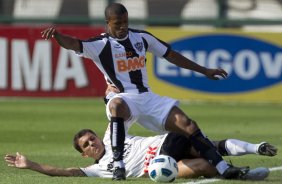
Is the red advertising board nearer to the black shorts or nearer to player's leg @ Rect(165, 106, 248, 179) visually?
the black shorts

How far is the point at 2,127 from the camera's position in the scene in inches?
651

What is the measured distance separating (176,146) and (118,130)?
2.25 feet

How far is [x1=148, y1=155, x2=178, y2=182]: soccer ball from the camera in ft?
31.0

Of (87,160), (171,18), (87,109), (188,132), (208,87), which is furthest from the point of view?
(171,18)

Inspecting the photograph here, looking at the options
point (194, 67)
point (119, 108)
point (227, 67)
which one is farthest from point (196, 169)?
point (227, 67)

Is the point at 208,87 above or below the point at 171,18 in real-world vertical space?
below

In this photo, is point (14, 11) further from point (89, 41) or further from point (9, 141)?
point (89, 41)

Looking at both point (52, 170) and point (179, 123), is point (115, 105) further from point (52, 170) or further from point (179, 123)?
point (52, 170)

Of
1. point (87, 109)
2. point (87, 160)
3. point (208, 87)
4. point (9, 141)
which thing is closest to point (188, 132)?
point (87, 160)

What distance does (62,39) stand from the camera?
32.5ft

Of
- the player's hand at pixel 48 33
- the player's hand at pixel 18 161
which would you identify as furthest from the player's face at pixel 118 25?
the player's hand at pixel 18 161

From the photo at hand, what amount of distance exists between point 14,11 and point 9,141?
10.3m

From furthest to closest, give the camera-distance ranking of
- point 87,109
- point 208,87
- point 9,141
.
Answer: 1. point 208,87
2. point 87,109
3. point 9,141

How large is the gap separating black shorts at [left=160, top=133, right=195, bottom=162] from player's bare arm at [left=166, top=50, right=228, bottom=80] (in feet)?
2.78
